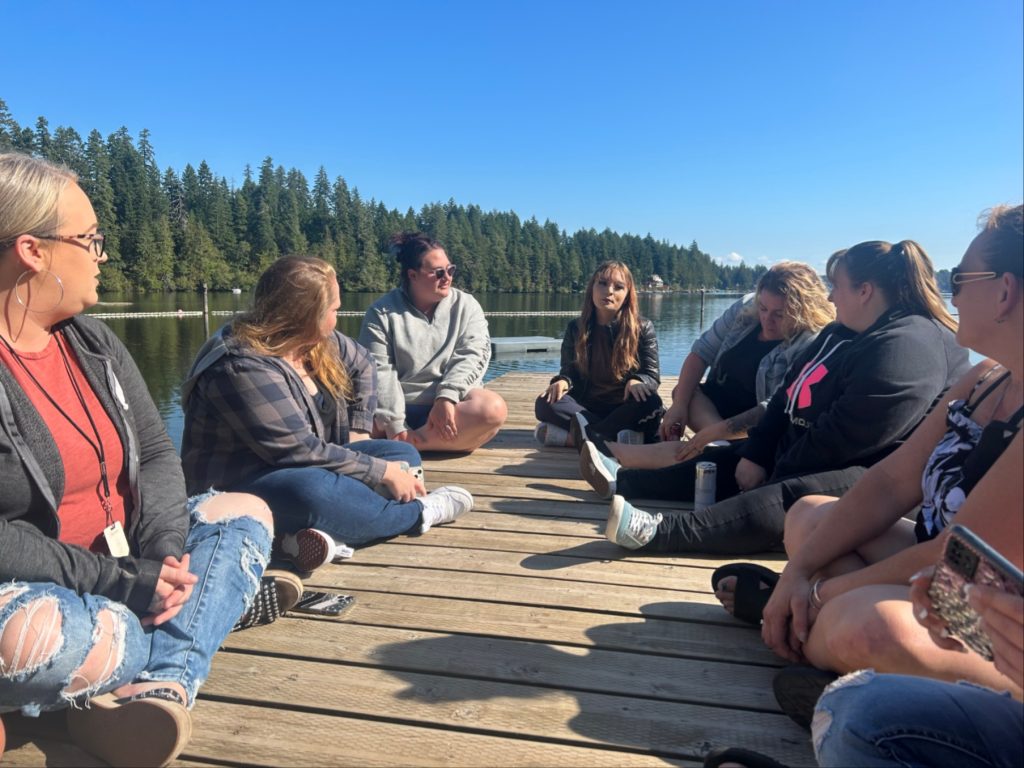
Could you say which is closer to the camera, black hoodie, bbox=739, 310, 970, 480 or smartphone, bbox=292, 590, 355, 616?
smartphone, bbox=292, 590, 355, 616

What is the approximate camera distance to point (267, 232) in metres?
68.2

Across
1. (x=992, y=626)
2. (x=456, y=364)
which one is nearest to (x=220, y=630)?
(x=992, y=626)

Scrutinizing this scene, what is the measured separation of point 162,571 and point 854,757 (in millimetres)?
1499

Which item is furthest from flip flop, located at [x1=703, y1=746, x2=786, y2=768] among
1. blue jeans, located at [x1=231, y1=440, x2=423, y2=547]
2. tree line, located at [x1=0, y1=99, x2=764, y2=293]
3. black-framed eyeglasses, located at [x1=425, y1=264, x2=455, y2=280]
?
tree line, located at [x1=0, y1=99, x2=764, y2=293]

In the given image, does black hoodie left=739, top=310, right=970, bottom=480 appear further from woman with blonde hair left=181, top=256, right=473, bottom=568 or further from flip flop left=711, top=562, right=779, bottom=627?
woman with blonde hair left=181, top=256, right=473, bottom=568

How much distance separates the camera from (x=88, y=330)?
1.84m

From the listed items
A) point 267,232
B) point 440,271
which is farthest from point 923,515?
point 267,232

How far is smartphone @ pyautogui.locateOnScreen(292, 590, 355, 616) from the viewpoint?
85.5 inches

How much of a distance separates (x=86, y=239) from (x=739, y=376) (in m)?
3.35

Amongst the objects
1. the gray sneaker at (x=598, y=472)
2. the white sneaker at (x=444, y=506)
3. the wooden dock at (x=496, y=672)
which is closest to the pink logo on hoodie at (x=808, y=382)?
the wooden dock at (x=496, y=672)

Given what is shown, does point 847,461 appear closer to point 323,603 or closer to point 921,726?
point 921,726

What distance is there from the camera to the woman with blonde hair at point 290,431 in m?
2.48

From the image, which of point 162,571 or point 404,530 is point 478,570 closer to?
point 404,530

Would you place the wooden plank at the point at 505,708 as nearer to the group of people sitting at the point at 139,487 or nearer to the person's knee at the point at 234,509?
the group of people sitting at the point at 139,487
